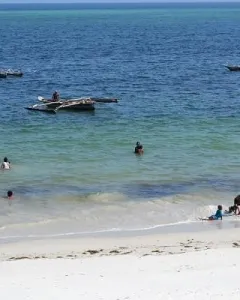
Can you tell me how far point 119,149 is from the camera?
135ft

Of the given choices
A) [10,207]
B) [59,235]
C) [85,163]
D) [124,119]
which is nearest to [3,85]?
[124,119]

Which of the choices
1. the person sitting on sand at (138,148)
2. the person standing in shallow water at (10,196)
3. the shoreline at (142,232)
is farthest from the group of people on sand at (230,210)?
the person sitting on sand at (138,148)

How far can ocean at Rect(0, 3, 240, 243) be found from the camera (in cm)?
3041

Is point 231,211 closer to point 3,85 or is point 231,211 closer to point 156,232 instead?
point 156,232

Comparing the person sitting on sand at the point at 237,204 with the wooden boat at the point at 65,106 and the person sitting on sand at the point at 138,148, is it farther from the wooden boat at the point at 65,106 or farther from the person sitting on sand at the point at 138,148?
the wooden boat at the point at 65,106

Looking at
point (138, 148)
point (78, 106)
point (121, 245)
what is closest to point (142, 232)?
point (121, 245)

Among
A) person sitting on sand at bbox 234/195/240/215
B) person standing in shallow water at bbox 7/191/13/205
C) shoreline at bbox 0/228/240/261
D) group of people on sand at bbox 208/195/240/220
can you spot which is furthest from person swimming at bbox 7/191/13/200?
person sitting on sand at bbox 234/195/240/215

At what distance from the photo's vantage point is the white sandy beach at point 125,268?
20656mm

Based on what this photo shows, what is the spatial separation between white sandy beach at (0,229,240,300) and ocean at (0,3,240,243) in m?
2.22

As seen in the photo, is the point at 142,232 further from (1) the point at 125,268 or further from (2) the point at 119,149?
(2) the point at 119,149

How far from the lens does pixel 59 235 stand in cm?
2745

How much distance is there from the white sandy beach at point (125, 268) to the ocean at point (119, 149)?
222cm

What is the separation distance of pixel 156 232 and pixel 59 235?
11.5ft

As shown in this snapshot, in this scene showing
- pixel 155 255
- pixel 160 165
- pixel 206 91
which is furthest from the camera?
pixel 206 91
